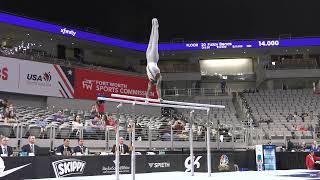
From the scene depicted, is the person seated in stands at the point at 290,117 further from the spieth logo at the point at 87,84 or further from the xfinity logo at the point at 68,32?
the xfinity logo at the point at 68,32

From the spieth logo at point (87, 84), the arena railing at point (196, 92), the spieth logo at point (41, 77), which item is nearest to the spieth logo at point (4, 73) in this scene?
the spieth logo at point (41, 77)

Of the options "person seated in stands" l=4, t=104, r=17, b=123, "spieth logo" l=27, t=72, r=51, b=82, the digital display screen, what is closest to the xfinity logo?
the digital display screen

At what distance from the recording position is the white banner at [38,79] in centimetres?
2183

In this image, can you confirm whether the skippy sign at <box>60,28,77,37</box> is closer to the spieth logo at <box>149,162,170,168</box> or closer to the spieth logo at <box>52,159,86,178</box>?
the spieth logo at <box>149,162,170,168</box>

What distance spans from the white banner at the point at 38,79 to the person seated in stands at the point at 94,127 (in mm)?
8028

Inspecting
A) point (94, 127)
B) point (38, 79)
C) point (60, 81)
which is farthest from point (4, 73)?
point (94, 127)

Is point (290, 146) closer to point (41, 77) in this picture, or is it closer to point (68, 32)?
point (41, 77)

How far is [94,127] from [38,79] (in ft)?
29.9

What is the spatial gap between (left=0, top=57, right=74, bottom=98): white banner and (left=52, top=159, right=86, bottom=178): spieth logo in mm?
11931

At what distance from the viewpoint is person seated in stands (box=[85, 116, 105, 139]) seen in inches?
614

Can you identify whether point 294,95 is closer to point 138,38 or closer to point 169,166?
point 138,38

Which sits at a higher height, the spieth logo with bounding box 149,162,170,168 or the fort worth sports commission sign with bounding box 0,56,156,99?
the fort worth sports commission sign with bounding box 0,56,156,99

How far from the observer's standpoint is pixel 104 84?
26.4 meters

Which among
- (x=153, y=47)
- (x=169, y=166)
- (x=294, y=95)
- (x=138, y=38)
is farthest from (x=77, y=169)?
(x=294, y=95)
